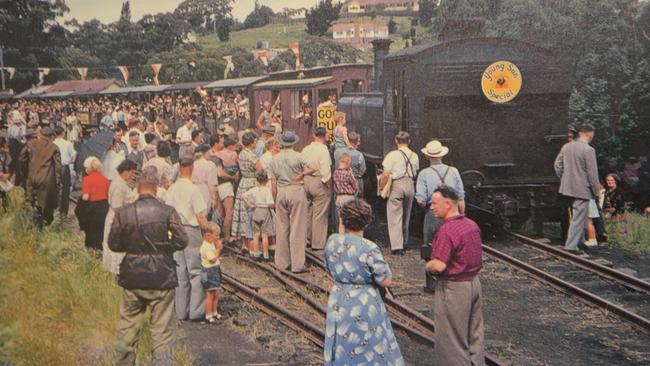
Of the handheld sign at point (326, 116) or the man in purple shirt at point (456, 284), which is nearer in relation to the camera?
the man in purple shirt at point (456, 284)

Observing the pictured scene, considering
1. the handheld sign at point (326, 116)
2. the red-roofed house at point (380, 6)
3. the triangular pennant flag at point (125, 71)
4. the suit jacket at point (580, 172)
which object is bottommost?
the suit jacket at point (580, 172)

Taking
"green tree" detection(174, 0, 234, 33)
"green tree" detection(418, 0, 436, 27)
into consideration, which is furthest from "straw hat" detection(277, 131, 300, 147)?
"green tree" detection(418, 0, 436, 27)

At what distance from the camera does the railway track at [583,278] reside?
348 inches

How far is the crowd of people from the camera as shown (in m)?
5.53

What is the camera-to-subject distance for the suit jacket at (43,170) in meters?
12.0

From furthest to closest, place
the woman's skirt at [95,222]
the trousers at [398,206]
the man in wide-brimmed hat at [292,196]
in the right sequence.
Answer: the trousers at [398,206]
the man in wide-brimmed hat at [292,196]
the woman's skirt at [95,222]

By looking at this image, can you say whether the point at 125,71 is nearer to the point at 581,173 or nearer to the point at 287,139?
the point at 287,139

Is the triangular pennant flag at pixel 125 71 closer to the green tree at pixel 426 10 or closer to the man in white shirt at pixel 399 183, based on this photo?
the man in white shirt at pixel 399 183

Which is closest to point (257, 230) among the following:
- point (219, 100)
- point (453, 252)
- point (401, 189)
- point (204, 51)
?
point (401, 189)

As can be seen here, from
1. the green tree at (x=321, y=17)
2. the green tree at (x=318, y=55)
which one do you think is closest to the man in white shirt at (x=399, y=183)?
the green tree at (x=318, y=55)

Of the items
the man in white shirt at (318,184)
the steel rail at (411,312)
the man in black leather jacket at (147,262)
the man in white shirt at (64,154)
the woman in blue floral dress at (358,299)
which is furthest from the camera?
the man in white shirt at (64,154)

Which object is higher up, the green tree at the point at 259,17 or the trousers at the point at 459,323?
the green tree at the point at 259,17

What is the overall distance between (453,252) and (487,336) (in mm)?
2558

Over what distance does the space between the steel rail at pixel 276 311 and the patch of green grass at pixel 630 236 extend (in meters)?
6.15
